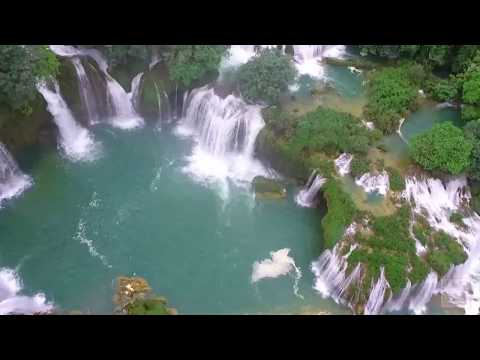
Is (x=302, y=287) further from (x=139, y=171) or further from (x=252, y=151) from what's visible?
(x=139, y=171)

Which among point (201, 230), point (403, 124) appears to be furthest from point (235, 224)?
point (403, 124)

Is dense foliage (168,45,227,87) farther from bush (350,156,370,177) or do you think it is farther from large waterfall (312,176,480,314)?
large waterfall (312,176,480,314)

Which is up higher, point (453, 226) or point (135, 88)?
point (135, 88)

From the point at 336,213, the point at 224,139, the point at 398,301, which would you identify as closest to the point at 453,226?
the point at 398,301

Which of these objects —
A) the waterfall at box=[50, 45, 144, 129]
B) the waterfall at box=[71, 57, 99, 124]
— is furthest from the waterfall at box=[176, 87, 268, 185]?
the waterfall at box=[71, 57, 99, 124]

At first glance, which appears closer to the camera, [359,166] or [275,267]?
[275,267]

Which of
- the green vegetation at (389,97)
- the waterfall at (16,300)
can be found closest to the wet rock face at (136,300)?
the waterfall at (16,300)

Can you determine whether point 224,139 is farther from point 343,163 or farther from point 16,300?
point 16,300
